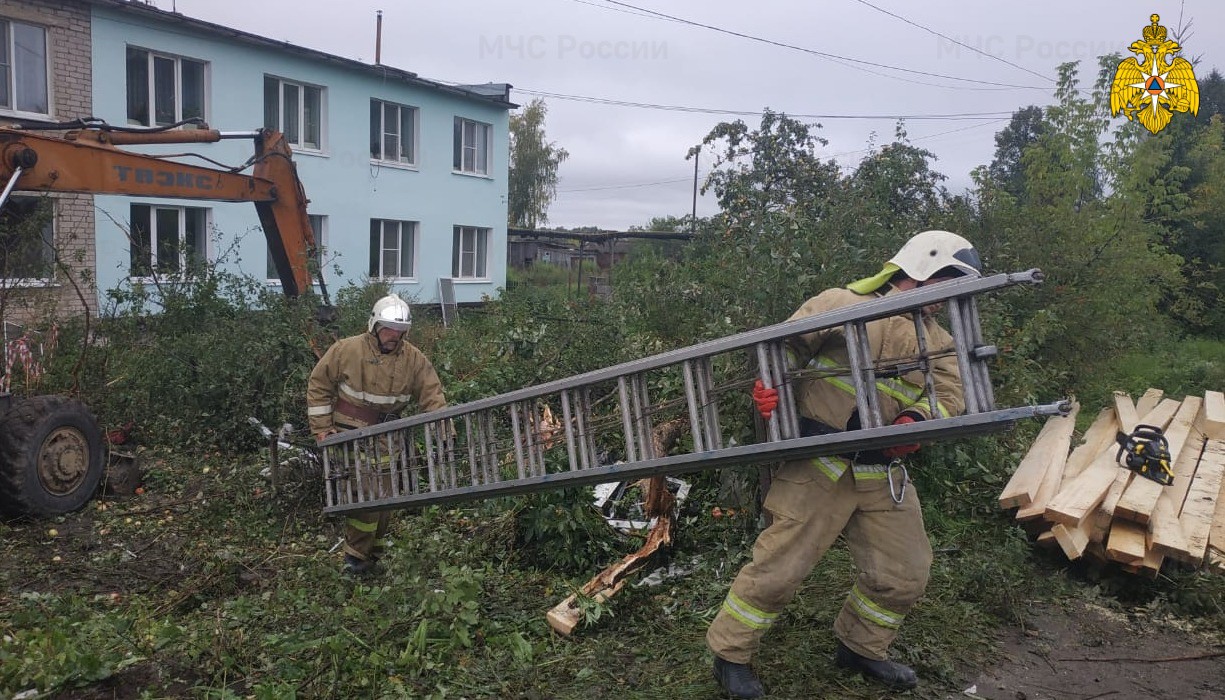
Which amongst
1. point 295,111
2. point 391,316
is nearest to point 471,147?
point 295,111

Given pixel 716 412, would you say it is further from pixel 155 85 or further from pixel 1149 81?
pixel 155 85

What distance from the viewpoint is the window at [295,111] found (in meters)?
17.1

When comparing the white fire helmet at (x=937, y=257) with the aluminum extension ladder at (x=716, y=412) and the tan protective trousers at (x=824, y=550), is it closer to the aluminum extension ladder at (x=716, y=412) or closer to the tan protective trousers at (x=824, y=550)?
the aluminum extension ladder at (x=716, y=412)

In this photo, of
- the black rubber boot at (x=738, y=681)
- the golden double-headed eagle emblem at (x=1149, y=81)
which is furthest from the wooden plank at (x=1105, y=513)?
the golden double-headed eagle emblem at (x=1149, y=81)

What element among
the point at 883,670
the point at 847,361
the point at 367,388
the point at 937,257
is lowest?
the point at 883,670

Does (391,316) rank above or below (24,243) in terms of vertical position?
below

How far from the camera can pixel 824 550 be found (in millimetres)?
3637

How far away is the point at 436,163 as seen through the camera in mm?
20672

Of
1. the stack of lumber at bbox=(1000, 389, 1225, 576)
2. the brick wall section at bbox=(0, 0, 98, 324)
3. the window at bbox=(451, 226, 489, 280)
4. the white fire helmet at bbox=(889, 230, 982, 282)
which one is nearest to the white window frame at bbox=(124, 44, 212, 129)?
the brick wall section at bbox=(0, 0, 98, 324)

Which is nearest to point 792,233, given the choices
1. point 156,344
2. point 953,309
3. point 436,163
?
point 953,309

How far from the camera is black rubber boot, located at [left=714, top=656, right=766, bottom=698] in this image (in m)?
3.62

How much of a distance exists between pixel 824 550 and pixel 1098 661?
1.69m

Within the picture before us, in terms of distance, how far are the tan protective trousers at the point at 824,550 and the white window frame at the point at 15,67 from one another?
1431cm

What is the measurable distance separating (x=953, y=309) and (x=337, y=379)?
4024 mm
